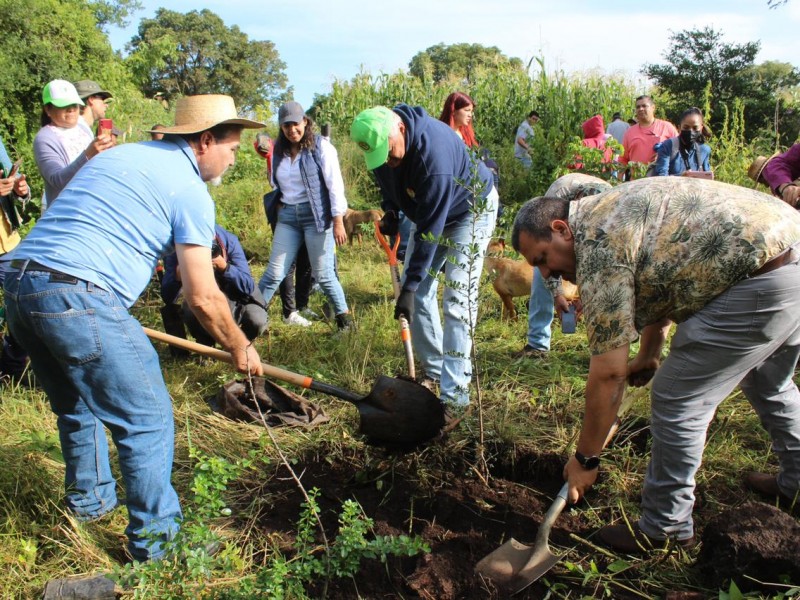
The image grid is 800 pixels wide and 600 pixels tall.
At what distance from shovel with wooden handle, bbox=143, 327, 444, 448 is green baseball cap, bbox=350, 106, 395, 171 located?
3.88 feet

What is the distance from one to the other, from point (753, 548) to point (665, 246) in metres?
1.10

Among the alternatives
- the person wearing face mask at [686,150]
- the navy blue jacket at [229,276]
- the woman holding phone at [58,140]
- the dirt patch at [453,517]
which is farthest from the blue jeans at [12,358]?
the person wearing face mask at [686,150]

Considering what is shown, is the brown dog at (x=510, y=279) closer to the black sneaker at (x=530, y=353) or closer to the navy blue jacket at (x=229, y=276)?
the black sneaker at (x=530, y=353)

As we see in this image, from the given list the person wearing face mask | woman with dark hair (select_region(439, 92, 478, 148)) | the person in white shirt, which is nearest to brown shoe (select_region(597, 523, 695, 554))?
woman with dark hair (select_region(439, 92, 478, 148))

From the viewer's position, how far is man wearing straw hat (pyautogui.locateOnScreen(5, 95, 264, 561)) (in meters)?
2.18

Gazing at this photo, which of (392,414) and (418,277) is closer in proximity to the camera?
(392,414)

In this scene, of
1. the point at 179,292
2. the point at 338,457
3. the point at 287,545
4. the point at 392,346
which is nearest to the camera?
the point at 287,545

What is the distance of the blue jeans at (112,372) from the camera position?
7.09ft

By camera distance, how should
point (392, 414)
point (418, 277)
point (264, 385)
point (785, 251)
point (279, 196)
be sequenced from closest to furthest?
point (785, 251)
point (392, 414)
point (418, 277)
point (264, 385)
point (279, 196)

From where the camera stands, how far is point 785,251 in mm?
2119

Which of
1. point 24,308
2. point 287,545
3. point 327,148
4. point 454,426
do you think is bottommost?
point 287,545

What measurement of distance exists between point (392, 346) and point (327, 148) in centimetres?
186

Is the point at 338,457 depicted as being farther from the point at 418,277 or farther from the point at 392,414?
the point at 418,277

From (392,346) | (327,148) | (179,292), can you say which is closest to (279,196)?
(327,148)
